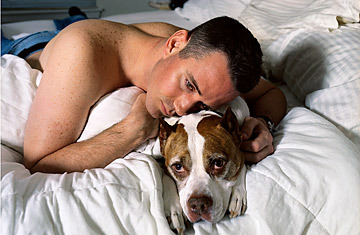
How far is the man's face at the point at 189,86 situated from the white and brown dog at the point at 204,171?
107 mm

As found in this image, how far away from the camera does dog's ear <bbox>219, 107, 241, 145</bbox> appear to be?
3.48ft

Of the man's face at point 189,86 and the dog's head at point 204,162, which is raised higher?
the man's face at point 189,86

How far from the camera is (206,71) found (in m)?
1.13

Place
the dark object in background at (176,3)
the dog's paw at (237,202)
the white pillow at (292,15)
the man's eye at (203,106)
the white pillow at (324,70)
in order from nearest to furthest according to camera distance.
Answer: the dog's paw at (237,202) < the man's eye at (203,106) < the white pillow at (324,70) < the white pillow at (292,15) < the dark object in background at (176,3)

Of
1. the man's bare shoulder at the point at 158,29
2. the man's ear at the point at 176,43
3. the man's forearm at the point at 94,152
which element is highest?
the man's ear at the point at 176,43

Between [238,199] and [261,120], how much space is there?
1.45 ft

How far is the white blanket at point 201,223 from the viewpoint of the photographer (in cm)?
85

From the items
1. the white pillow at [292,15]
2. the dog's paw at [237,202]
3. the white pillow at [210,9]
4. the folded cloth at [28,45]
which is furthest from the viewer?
the white pillow at [210,9]

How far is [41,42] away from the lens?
1.91 metres

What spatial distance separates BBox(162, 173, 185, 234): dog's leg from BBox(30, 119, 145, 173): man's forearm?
9.7 inches

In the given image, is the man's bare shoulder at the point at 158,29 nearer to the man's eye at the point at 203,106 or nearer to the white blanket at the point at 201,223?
the man's eye at the point at 203,106

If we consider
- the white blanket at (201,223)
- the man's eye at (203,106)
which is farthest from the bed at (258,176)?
the man's eye at (203,106)

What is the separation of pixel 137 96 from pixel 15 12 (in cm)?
311

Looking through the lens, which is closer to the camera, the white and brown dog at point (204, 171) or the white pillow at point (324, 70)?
the white and brown dog at point (204, 171)
